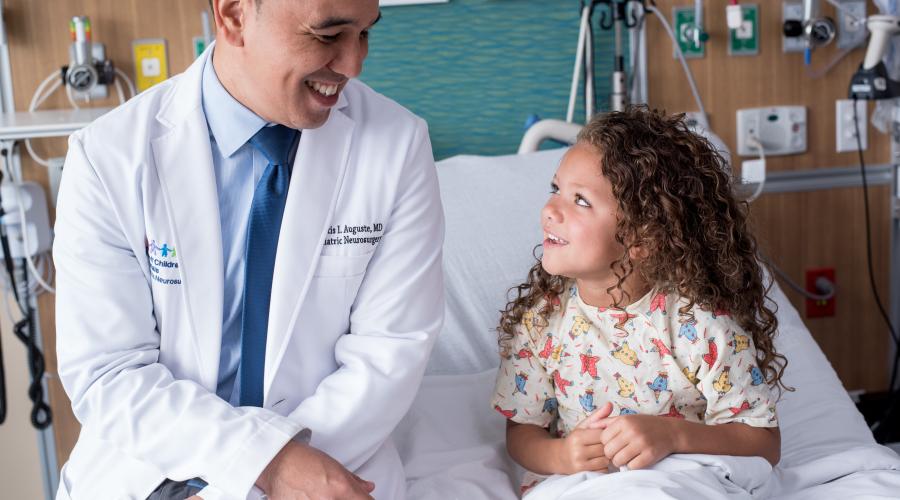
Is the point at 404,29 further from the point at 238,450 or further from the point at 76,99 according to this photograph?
the point at 238,450

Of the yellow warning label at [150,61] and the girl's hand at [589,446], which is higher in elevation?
the yellow warning label at [150,61]

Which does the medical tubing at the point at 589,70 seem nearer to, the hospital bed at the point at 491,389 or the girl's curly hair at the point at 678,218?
the hospital bed at the point at 491,389

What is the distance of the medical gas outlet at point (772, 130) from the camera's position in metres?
2.60

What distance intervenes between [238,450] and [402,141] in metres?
0.51

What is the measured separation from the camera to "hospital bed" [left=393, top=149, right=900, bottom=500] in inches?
57.7

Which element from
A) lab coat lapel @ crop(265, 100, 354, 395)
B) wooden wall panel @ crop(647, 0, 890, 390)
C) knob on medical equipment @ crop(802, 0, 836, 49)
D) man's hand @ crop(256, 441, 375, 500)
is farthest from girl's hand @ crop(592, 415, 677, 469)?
knob on medical equipment @ crop(802, 0, 836, 49)

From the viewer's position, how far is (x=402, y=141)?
144 cm

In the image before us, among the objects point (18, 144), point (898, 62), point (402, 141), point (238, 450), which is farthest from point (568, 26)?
point (238, 450)

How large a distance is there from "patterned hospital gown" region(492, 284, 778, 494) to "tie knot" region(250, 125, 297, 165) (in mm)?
472

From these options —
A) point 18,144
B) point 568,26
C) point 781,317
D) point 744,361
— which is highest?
point 568,26

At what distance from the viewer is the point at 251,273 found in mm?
1353

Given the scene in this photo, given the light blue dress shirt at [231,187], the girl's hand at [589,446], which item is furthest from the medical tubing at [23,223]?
the girl's hand at [589,446]

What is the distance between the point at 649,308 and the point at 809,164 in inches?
56.3

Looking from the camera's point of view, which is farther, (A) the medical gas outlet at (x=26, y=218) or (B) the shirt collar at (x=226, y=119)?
(A) the medical gas outlet at (x=26, y=218)
